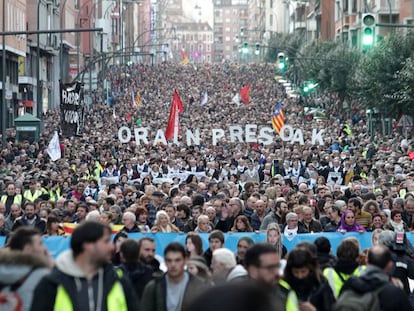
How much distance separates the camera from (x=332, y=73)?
2891 inches

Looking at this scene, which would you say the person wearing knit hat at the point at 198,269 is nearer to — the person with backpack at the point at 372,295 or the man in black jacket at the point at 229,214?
the person with backpack at the point at 372,295

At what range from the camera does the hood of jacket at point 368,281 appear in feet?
27.7

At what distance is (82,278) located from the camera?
7.83 m

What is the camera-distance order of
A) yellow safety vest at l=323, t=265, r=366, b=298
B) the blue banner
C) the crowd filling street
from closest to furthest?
the crowd filling street
yellow safety vest at l=323, t=265, r=366, b=298
the blue banner

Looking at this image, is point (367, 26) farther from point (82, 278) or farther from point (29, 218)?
point (82, 278)

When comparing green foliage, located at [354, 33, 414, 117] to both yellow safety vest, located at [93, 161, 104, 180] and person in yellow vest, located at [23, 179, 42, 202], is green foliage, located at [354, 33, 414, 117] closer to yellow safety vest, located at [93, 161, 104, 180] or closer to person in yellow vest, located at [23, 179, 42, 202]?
yellow safety vest, located at [93, 161, 104, 180]

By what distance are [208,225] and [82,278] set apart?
7.83 m

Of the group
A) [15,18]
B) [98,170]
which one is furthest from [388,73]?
[98,170]

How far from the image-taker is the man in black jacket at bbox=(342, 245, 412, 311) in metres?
8.27

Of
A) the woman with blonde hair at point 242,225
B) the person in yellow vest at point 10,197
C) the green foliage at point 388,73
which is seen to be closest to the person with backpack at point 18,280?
the woman with blonde hair at point 242,225

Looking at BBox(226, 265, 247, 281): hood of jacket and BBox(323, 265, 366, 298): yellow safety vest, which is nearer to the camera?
BBox(226, 265, 247, 281): hood of jacket

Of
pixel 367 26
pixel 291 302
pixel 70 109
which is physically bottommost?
pixel 291 302

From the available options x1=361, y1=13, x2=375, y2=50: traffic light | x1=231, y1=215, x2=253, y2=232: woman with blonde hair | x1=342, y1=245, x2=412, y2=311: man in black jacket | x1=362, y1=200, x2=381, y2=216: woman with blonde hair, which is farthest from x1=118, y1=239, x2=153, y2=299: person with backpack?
x1=361, y1=13, x2=375, y2=50: traffic light

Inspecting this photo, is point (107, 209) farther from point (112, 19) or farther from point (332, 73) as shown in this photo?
point (112, 19)
